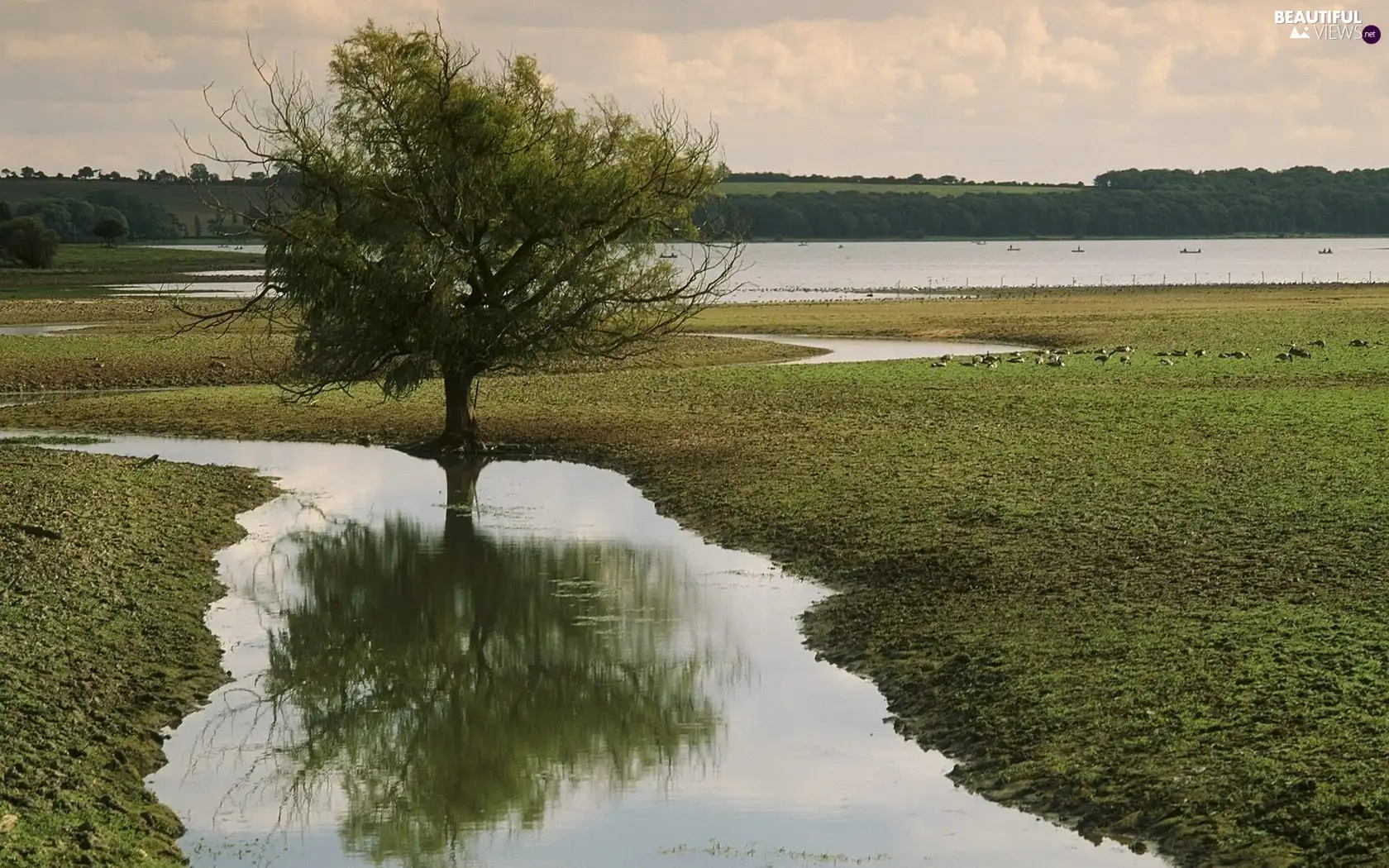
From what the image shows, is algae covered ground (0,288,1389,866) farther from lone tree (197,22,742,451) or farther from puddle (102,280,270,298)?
puddle (102,280,270,298)

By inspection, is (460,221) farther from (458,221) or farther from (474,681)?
(474,681)

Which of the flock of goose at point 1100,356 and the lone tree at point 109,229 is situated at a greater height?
the lone tree at point 109,229

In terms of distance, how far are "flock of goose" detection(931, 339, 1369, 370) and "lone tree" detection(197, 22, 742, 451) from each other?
14.6 meters

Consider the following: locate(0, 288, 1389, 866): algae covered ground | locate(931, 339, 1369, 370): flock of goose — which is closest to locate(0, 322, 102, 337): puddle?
locate(0, 288, 1389, 866): algae covered ground

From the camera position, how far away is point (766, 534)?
72.7 ft

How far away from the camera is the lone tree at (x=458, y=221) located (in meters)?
28.9

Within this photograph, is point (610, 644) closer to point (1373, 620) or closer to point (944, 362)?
point (1373, 620)

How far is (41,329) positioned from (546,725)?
171 feet

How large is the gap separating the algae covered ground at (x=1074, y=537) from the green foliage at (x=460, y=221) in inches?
110

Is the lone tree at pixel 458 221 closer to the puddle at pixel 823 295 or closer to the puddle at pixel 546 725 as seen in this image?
the puddle at pixel 546 725

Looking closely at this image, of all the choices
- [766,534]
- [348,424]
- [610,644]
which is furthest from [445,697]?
[348,424]

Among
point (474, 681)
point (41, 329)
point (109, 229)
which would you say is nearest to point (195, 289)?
point (41, 329)

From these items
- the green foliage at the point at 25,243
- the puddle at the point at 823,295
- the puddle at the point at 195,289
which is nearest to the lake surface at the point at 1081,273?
the puddle at the point at 823,295

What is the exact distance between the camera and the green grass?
443 inches
